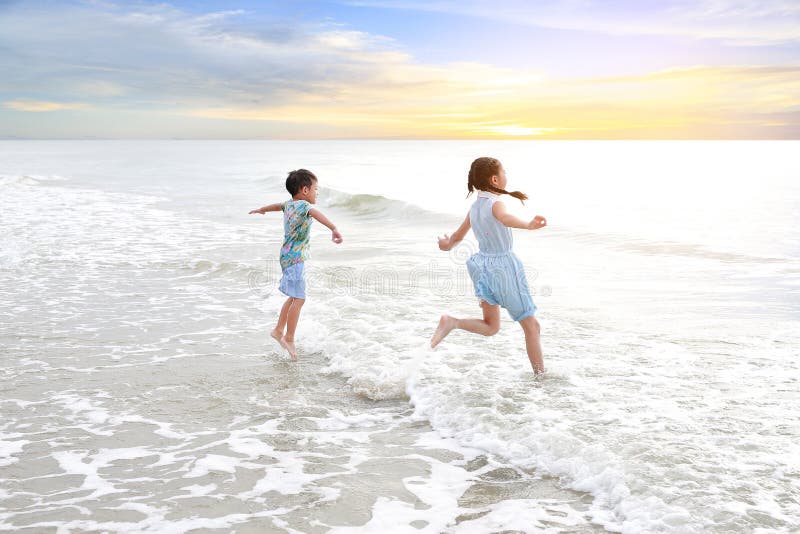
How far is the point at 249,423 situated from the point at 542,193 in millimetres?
31642

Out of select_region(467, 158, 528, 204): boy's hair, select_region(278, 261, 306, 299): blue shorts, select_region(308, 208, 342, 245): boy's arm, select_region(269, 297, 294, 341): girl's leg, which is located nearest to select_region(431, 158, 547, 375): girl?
select_region(467, 158, 528, 204): boy's hair

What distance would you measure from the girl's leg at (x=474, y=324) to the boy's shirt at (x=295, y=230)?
67.1 inches

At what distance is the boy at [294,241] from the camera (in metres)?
6.25

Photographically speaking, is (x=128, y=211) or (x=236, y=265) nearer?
(x=236, y=265)

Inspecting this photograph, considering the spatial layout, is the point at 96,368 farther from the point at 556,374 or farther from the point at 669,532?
the point at 669,532

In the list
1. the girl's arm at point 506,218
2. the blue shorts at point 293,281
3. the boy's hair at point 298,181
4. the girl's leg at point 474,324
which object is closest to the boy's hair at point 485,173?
the girl's arm at point 506,218

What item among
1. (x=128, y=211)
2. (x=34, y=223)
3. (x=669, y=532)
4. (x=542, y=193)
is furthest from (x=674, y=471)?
(x=542, y=193)

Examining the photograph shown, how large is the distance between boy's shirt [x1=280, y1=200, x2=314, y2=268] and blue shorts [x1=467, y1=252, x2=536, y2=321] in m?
1.84

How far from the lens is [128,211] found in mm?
20875

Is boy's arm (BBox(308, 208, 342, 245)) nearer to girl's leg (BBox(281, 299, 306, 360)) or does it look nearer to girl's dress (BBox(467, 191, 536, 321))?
girl's leg (BBox(281, 299, 306, 360))

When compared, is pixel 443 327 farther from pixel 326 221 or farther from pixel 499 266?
pixel 326 221

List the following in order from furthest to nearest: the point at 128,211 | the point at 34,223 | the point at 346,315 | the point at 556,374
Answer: the point at 128,211
the point at 34,223
the point at 346,315
the point at 556,374

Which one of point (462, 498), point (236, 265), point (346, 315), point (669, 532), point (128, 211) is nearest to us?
point (669, 532)

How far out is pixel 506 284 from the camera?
17.6 ft
